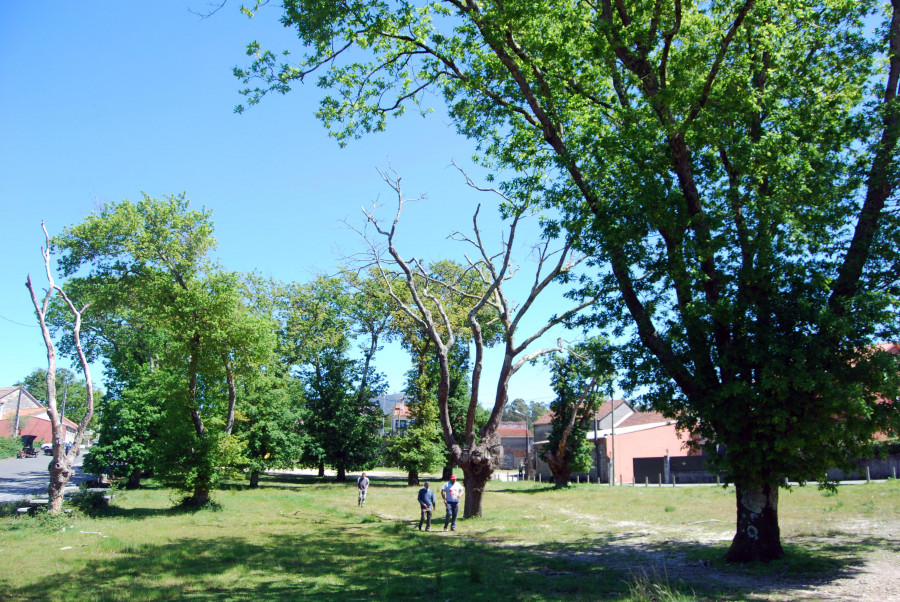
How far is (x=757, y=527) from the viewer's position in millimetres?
10688

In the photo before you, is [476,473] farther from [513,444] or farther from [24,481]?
[513,444]

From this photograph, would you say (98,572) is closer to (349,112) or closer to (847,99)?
(349,112)

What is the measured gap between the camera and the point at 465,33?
525 inches

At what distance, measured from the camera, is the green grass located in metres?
9.18

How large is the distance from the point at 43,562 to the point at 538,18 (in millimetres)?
15282

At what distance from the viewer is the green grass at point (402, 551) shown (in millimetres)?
9180

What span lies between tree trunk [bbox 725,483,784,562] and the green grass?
375 millimetres

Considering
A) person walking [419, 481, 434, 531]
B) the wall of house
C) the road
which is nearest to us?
person walking [419, 481, 434, 531]

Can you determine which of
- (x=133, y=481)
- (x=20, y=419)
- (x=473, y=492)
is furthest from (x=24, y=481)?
(x=20, y=419)

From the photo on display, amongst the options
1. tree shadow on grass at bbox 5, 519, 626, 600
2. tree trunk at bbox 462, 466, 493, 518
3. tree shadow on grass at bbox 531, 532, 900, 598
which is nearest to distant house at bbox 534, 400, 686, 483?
tree trunk at bbox 462, 466, 493, 518

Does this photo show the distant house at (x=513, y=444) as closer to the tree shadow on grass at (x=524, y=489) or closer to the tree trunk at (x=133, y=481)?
the tree shadow on grass at (x=524, y=489)

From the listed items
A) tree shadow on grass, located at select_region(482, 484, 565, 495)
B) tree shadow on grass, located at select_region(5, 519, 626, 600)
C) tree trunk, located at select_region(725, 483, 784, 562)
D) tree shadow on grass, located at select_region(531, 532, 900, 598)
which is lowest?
tree shadow on grass, located at select_region(482, 484, 565, 495)

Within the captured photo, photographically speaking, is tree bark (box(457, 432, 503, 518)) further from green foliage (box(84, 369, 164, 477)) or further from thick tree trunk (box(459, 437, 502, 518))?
green foliage (box(84, 369, 164, 477))

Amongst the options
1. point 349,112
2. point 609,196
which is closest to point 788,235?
point 609,196
